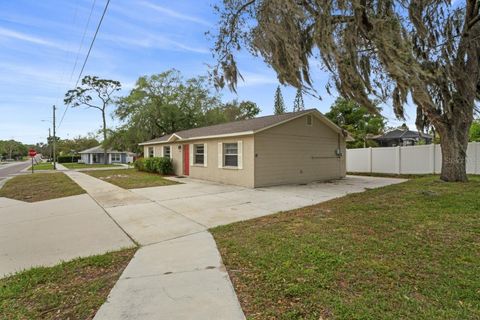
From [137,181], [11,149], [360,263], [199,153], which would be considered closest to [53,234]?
[360,263]

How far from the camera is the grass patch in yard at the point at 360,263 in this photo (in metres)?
2.52

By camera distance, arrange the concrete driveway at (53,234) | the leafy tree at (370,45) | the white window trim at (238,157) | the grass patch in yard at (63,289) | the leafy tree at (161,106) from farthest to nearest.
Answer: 1. the leafy tree at (161,106)
2. the white window trim at (238,157)
3. the leafy tree at (370,45)
4. the concrete driveway at (53,234)
5. the grass patch in yard at (63,289)

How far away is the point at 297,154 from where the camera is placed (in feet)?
41.4

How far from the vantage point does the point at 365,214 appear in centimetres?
579

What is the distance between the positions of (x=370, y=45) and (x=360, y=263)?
4.79 meters

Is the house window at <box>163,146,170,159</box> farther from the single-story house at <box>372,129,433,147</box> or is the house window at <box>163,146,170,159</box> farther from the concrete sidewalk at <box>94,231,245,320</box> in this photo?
the single-story house at <box>372,129,433,147</box>

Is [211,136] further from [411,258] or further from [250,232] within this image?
[411,258]

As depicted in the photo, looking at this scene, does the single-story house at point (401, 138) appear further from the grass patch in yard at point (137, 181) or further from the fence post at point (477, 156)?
the grass patch in yard at point (137, 181)

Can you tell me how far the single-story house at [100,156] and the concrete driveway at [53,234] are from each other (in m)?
40.6

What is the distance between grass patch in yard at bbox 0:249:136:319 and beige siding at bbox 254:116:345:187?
7.78 metres

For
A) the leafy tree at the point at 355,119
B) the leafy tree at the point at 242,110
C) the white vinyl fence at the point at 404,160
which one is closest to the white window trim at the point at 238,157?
the white vinyl fence at the point at 404,160

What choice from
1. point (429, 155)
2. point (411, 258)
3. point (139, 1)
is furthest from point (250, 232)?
point (429, 155)

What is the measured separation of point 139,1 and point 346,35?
16.7ft

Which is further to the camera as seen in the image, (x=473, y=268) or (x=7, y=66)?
(x=7, y=66)
